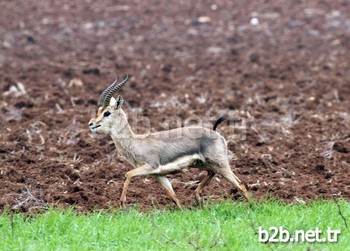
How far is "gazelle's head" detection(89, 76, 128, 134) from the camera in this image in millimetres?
10164

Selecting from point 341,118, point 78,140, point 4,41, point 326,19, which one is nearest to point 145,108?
point 78,140

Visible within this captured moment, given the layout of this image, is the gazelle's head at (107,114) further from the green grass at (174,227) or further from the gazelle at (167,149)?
the green grass at (174,227)

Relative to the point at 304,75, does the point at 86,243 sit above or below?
above

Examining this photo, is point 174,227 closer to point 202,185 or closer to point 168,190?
point 168,190

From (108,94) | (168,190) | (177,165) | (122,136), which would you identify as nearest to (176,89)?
(122,136)

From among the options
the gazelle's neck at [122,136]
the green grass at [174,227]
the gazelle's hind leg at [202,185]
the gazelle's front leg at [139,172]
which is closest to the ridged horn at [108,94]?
the gazelle's neck at [122,136]

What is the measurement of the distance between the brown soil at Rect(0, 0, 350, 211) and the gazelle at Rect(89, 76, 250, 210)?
55 cm

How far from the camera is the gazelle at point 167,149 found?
995cm

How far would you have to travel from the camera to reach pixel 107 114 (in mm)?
10266

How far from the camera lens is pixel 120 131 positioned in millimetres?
10328

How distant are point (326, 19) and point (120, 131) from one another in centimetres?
1539

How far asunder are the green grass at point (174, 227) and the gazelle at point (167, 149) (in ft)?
1.54

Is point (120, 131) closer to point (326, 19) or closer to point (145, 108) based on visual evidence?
point (145, 108)

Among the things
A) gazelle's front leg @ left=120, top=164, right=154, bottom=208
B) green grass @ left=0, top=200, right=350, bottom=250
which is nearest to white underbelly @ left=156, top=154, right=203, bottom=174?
gazelle's front leg @ left=120, top=164, right=154, bottom=208
